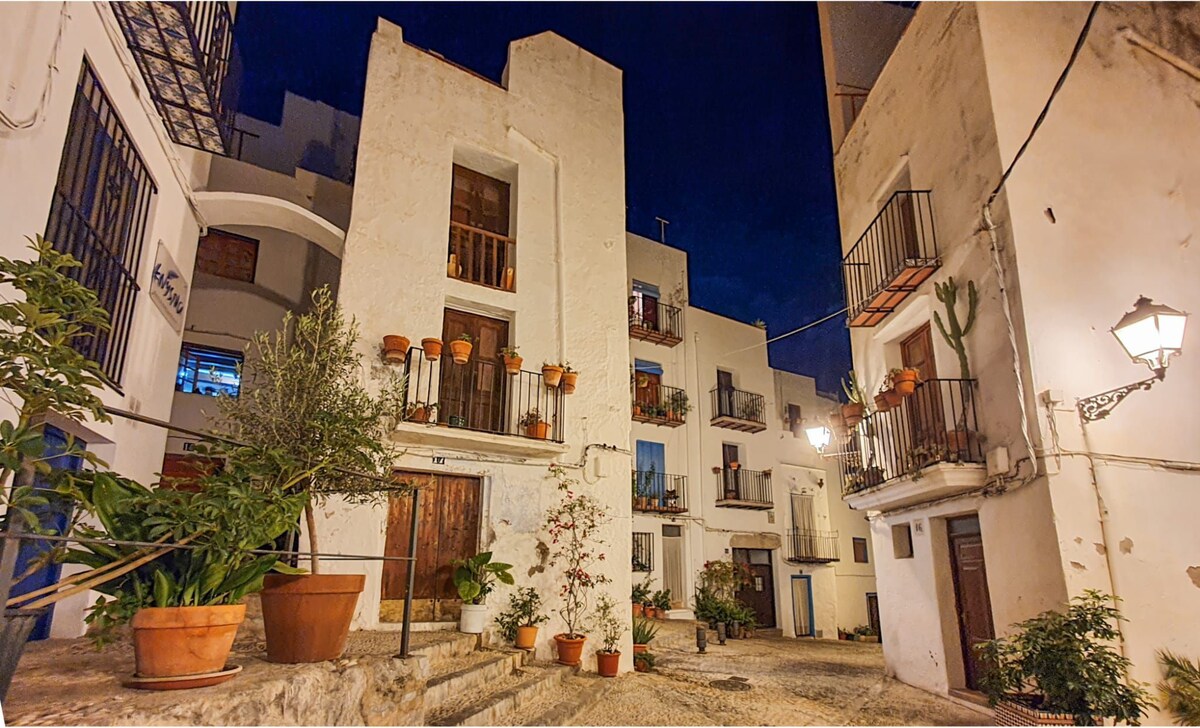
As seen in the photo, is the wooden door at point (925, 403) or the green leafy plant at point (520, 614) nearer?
the wooden door at point (925, 403)

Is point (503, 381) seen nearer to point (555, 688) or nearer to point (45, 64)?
point (555, 688)

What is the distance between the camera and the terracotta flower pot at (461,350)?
880cm

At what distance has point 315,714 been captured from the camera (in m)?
3.44

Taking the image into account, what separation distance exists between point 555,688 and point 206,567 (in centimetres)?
513

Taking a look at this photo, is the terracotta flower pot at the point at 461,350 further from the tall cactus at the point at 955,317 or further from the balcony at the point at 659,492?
the balcony at the point at 659,492

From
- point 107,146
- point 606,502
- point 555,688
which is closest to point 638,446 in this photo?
point 606,502

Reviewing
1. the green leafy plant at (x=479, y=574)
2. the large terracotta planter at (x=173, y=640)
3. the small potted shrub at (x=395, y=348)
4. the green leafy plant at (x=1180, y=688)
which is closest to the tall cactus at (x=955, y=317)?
the green leafy plant at (x=1180, y=688)

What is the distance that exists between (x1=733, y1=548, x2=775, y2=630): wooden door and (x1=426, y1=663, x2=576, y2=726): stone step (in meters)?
10.5

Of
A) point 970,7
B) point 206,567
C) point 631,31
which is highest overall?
point 631,31

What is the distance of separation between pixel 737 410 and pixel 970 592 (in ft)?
34.9

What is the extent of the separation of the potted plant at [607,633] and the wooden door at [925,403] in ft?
14.8

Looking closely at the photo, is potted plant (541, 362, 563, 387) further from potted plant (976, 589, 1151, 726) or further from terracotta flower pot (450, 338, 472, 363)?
potted plant (976, 589, 1151, 726)

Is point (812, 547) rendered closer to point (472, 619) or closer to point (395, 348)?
point (472, 619)

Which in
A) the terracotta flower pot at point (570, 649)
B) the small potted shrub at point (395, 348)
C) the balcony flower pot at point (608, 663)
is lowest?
the balcony flower pot at point (608, 663)
